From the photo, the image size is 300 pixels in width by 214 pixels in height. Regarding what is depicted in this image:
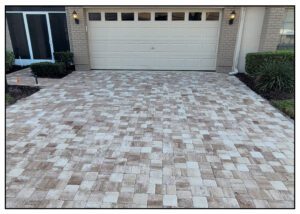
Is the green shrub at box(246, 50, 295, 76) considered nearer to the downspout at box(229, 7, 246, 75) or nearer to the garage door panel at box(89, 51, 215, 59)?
the downspout at box(229, 7, 246, 75)

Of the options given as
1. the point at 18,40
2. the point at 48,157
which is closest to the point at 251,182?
the point at 48,157

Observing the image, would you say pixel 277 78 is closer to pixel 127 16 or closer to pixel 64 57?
pixel 127 16

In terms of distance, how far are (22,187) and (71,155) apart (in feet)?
2.51

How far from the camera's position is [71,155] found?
128 inches

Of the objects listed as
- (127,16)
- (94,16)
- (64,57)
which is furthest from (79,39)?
(127,16)

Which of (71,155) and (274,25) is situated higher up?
(274,25)

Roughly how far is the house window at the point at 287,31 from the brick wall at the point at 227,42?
1.61 m

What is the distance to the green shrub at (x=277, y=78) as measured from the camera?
5945 millimetres

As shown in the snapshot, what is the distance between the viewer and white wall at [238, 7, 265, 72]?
302 inches

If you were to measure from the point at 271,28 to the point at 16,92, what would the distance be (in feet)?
27.0

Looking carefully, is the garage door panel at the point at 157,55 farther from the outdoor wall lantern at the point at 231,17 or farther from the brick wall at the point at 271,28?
the brick wall at the point at 271,28

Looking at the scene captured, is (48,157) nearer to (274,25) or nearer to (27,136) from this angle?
(27,136)

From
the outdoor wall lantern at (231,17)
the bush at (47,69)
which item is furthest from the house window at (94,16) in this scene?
the outdoor wall lantern at (231,17)

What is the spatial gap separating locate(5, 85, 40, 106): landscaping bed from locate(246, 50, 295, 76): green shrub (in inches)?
266
